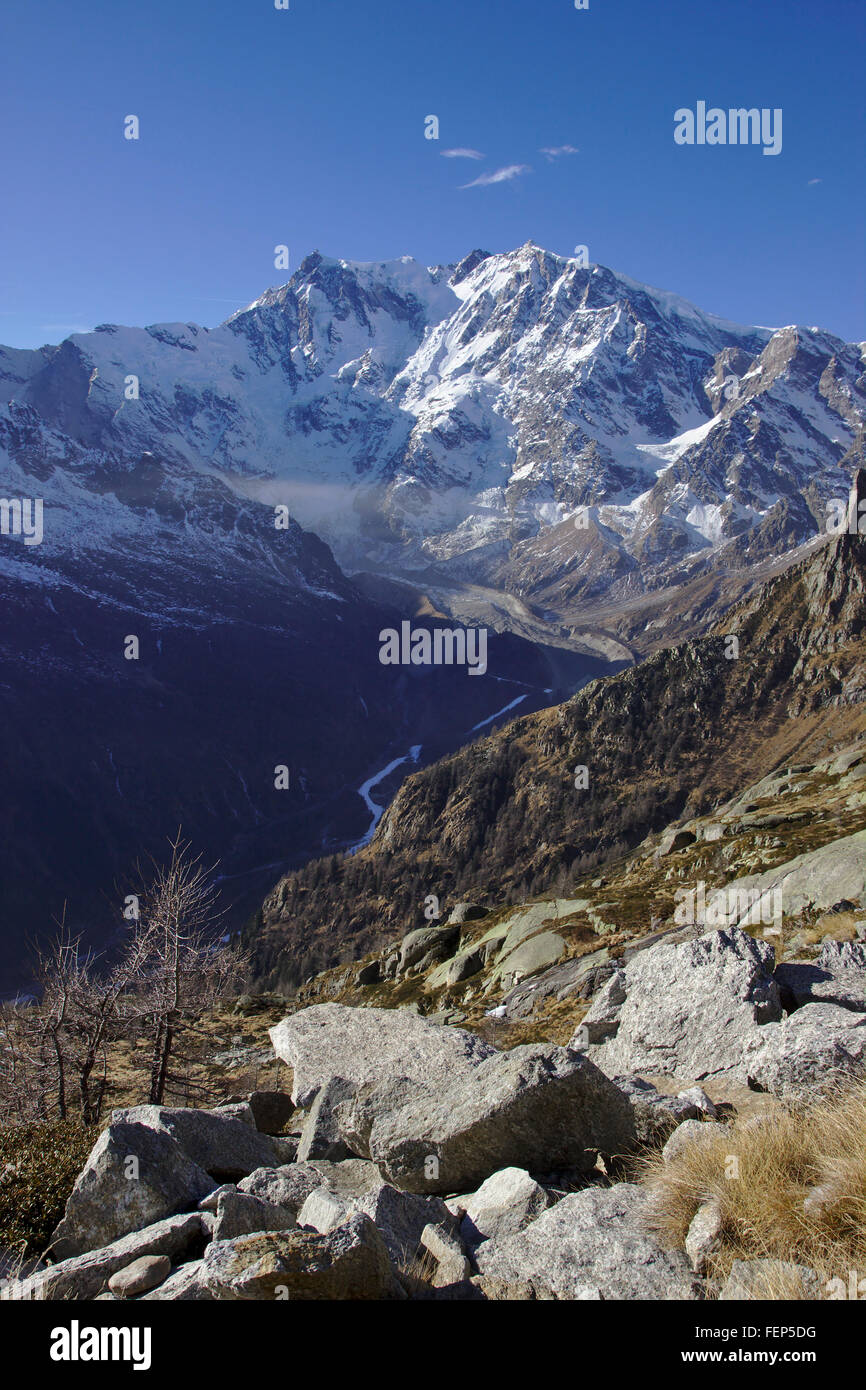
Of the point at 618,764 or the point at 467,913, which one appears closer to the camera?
the point at 467,913

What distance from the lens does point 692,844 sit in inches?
Result: 2359

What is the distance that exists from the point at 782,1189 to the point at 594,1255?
1.78m

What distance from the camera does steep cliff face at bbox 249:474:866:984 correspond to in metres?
128

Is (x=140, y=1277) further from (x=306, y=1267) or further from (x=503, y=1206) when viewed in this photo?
(x=503, y=1206)

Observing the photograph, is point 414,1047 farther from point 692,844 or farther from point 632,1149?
point 692,844

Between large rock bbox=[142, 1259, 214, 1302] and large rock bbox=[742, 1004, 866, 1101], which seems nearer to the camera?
large rock bbox=[142, 1259, 214, 1302]

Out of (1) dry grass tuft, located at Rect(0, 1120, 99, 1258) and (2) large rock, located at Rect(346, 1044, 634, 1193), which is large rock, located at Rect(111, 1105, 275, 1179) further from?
(2) large rock, located at Rect(346, 1044, 634, 1193)

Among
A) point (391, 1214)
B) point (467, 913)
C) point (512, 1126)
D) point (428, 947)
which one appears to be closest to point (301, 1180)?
point (391, 1214)

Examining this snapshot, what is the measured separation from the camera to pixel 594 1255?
685cm

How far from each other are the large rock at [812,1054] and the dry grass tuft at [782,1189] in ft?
4.82

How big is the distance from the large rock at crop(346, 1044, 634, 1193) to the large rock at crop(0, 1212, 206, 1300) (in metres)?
2.88

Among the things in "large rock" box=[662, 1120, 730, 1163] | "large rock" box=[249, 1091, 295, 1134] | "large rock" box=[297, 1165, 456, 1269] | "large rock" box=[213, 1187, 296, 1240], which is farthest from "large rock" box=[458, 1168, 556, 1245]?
"large rock" box=[249, 1091, 295, 1134]
